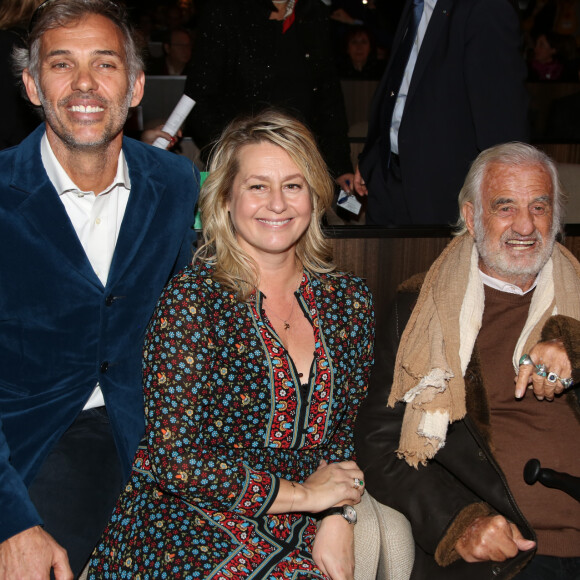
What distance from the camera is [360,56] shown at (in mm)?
6953

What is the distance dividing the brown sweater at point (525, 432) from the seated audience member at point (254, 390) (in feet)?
1.25

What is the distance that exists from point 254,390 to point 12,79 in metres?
1.84

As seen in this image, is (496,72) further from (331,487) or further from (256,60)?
(331,487)

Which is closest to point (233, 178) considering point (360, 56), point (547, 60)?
point (360, 56)

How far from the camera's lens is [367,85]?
6.47m

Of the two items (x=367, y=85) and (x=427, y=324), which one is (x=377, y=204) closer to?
(x=427, y=324)

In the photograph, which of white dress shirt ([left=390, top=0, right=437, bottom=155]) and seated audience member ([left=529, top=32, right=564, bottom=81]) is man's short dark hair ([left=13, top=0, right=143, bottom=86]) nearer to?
white dress shirt ([left=390, top=0, right=437, bottom=155])

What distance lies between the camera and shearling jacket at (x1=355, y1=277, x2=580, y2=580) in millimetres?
1922

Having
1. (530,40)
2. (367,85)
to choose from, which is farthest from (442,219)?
(530,40)

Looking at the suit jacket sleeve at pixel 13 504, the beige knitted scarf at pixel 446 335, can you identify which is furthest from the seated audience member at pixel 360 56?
the suit jacket sleeve at pixel 13 504

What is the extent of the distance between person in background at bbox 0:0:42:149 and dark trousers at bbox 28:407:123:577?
1.43 m

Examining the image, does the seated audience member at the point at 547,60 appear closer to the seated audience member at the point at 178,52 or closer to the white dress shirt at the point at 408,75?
the seated audience member at the point at 178,52

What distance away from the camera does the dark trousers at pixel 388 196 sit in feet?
10.0

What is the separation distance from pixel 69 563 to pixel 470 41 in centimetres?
224
